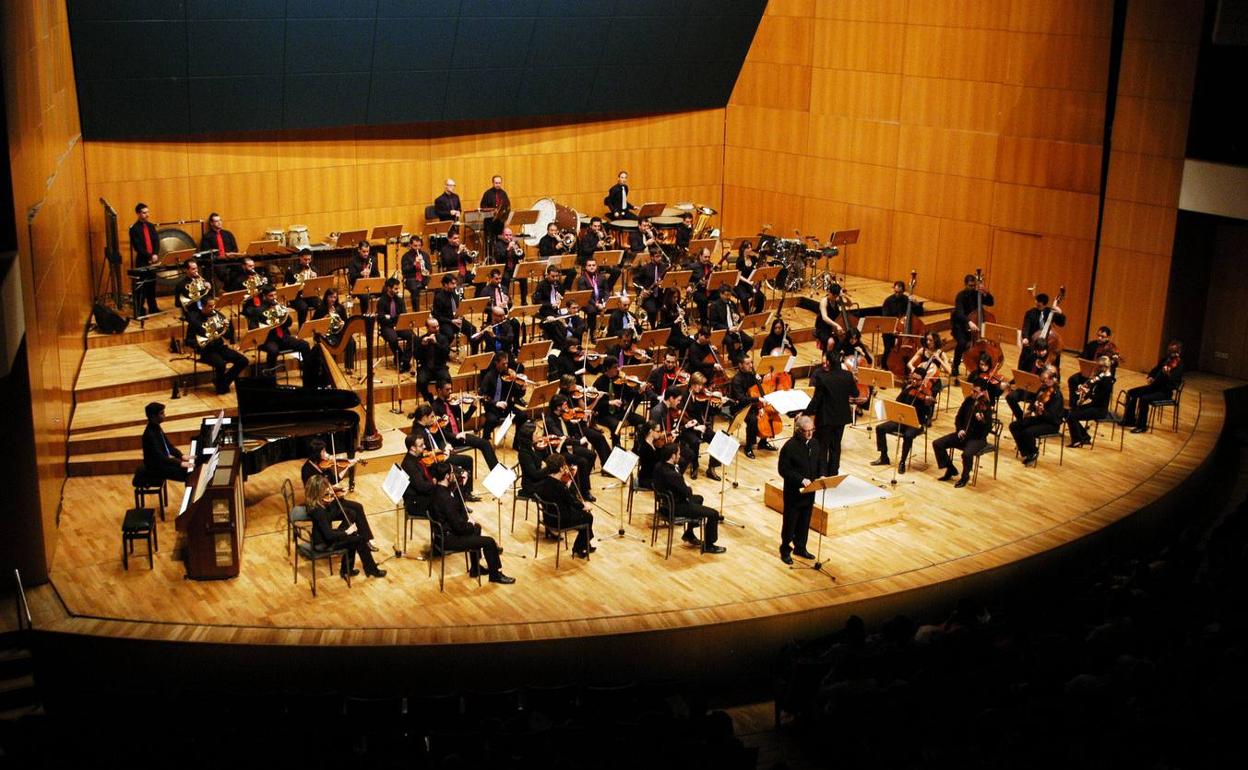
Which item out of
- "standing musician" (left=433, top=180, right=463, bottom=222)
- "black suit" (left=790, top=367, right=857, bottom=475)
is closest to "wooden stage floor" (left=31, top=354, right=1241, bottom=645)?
"black suit" (left=790, top=367, right=857, bottom=475)

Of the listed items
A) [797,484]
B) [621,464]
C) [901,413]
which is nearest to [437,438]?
[621,464]

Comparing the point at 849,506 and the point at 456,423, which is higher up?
the point at 456,423

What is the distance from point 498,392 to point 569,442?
1556mm

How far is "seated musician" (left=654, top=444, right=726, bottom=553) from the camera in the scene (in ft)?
38.5

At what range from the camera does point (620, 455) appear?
11.5m

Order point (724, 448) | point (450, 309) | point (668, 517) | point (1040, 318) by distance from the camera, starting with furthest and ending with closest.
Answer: point (1040, 318), point (450, 309), point (724, 448), point (668, 517)

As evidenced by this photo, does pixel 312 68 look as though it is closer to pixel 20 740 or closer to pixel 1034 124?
pixel 1034 124

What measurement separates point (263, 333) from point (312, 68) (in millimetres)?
5120

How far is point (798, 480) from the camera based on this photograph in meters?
11.5

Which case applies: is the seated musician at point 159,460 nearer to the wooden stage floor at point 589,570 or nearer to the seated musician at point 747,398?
the wooden stage floor at point 589,570

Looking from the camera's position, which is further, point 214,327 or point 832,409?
point 214,327

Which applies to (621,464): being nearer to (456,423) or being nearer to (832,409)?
(832,409)

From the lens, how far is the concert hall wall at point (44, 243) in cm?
1073

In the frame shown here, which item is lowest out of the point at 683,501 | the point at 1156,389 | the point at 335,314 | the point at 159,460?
the point at 683,501
